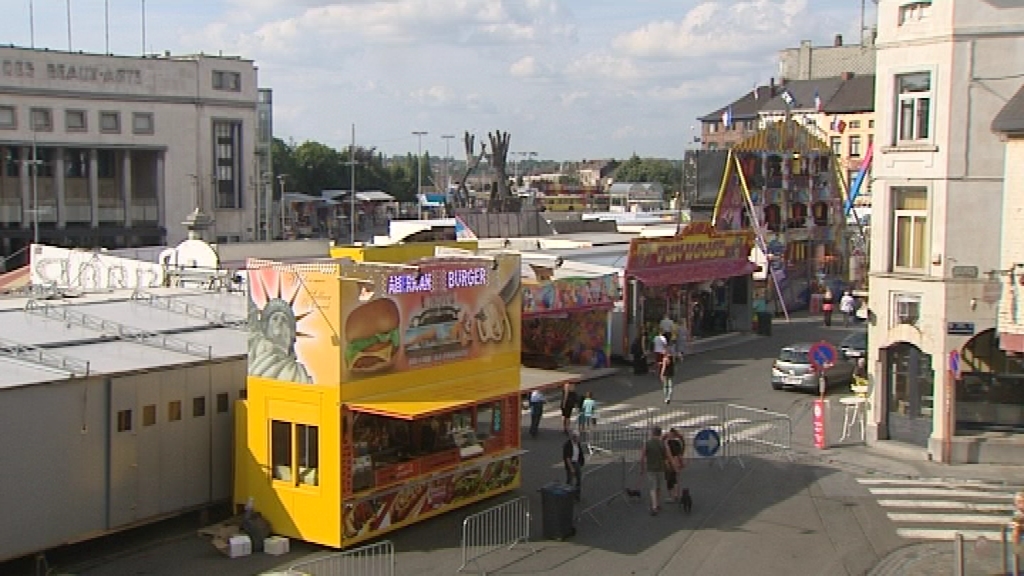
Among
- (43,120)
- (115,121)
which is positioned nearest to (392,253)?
(43,120)

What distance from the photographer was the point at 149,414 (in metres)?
18.1

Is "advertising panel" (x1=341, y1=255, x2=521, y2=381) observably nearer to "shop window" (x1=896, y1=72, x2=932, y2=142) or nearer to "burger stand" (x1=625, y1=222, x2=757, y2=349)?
"shop window" (x1=896, y1=72, x2=932, y2=142)

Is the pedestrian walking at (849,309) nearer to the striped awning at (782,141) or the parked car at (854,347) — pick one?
the striped awning at (782,141)

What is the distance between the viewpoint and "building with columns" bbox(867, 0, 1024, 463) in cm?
2361

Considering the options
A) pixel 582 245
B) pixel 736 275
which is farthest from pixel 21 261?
pixel 736 275

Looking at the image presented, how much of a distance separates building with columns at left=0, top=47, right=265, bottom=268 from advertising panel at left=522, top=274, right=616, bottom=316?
131 ft

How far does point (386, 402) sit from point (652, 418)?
39.9ft

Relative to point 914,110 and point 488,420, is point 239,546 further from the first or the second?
point 914,110

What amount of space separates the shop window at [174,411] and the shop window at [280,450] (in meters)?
1.63

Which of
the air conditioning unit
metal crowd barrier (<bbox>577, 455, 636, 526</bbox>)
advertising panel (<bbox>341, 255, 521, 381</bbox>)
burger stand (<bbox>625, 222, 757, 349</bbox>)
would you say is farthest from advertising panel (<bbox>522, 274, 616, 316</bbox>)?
advertising panel (<bbox>341, 255, 521, 381</bbox>)

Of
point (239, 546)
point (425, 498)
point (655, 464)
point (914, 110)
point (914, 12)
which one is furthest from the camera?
point (914, 110)

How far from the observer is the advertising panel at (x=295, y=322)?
17.5m

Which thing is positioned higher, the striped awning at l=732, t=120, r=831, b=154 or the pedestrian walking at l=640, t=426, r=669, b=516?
the striped awning at l=732, t=120, r=831, b=154

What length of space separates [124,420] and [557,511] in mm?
6763
